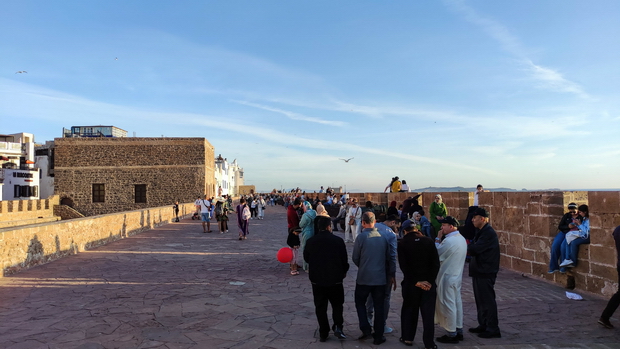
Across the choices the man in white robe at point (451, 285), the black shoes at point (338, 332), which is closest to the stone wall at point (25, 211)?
the black shoes at point (338, 332)

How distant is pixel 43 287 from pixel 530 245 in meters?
8.88

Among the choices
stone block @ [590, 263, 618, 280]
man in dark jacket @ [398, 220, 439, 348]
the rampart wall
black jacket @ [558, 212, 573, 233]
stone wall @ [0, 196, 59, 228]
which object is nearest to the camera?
man in dark jacket @ [398, 220, 439, 348]

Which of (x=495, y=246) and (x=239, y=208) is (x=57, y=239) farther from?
(x=495, y=246)

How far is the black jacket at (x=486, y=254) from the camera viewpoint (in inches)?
188

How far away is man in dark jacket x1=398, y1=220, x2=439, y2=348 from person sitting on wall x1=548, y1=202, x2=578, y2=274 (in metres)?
4.09

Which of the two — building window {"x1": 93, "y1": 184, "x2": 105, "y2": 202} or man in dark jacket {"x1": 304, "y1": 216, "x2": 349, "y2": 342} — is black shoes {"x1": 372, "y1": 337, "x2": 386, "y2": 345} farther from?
building window {"x1": 93, "y1": 184, "x2": 105, "y2": 202}

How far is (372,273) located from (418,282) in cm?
51

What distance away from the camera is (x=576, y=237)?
6.88 m

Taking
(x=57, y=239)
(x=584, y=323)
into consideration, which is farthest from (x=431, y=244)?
(x=57, y=239)

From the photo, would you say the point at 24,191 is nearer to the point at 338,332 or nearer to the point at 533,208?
the point at 338,332

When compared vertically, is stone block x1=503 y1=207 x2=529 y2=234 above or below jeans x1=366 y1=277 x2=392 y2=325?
above

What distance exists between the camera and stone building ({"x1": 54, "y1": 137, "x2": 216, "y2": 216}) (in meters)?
34.5

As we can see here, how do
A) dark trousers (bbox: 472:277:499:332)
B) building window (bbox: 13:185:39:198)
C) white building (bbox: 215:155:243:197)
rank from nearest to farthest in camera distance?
dark trousers (bbox: 472:277:499:332) < building window (bbox: 13:185:39:198) < white building (bbox: 215:155:243:197)

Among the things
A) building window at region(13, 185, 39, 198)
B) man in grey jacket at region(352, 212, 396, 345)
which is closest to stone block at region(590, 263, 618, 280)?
man in grey jacket at region(352, 212, 396, 345)
